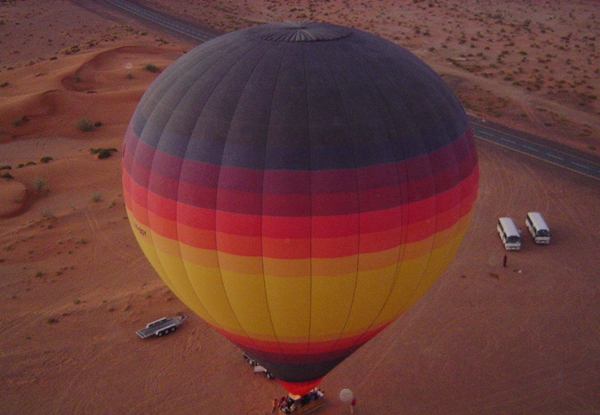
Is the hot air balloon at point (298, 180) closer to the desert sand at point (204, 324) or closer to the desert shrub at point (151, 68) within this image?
the desert sand at point (204, 324)

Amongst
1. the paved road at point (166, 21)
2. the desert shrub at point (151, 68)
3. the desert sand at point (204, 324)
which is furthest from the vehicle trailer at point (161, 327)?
the paved road at point (166, 21)

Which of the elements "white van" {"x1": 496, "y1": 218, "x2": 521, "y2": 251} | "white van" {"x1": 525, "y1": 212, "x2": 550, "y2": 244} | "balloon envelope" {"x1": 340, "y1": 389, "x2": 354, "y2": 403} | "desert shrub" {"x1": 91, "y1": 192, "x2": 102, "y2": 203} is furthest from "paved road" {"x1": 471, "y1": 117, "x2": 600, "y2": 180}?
"desert shrub" {"x1": 91, "y1": 192, "x2": 102, "y2": 203}

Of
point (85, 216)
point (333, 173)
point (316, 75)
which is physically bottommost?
point (85, 216)

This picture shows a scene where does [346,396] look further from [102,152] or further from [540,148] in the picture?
[540,148]

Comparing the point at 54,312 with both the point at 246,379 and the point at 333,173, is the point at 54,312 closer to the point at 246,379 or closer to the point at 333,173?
the point at 246,379

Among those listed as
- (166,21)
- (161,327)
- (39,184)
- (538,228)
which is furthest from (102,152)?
(166,21)

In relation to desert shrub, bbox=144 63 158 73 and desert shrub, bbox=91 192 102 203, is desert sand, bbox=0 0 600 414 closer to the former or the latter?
desert shrub, bbox=91 192 102 203

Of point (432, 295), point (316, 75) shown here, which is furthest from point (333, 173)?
point (432, 295)
